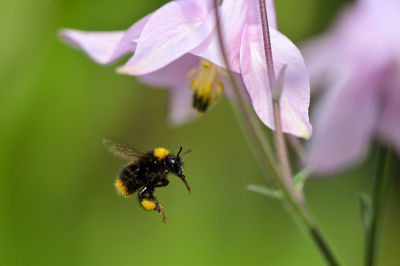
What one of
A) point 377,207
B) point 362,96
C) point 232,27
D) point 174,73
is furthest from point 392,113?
point 232,27

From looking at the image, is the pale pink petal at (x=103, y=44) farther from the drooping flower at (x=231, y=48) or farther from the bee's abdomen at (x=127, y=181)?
the bee's abdomen at (x=127, y=181)

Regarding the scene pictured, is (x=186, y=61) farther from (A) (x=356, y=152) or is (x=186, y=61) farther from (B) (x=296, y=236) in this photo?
(B) (x=296, y=236)

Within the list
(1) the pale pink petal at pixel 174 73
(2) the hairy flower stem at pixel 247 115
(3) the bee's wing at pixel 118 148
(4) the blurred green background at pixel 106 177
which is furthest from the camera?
(4) the blurred green background at pixel 106 177

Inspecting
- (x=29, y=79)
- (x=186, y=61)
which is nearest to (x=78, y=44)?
(x=186, y=61)

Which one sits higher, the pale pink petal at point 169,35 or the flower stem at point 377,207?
the pale pink petal at point 169,35

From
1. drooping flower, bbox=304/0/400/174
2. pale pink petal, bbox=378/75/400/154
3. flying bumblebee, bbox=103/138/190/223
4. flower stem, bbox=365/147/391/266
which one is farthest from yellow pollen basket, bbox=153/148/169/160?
pale pink petal, bbox=378/75/400/154

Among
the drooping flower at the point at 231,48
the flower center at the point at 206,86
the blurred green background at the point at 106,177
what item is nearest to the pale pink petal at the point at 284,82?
the drooping flower at the point at 231,48

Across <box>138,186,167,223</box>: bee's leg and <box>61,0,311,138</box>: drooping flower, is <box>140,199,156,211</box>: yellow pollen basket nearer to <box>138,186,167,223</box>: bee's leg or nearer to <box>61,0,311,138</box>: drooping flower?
<box>138,186,167,223</box>: bee's leg
